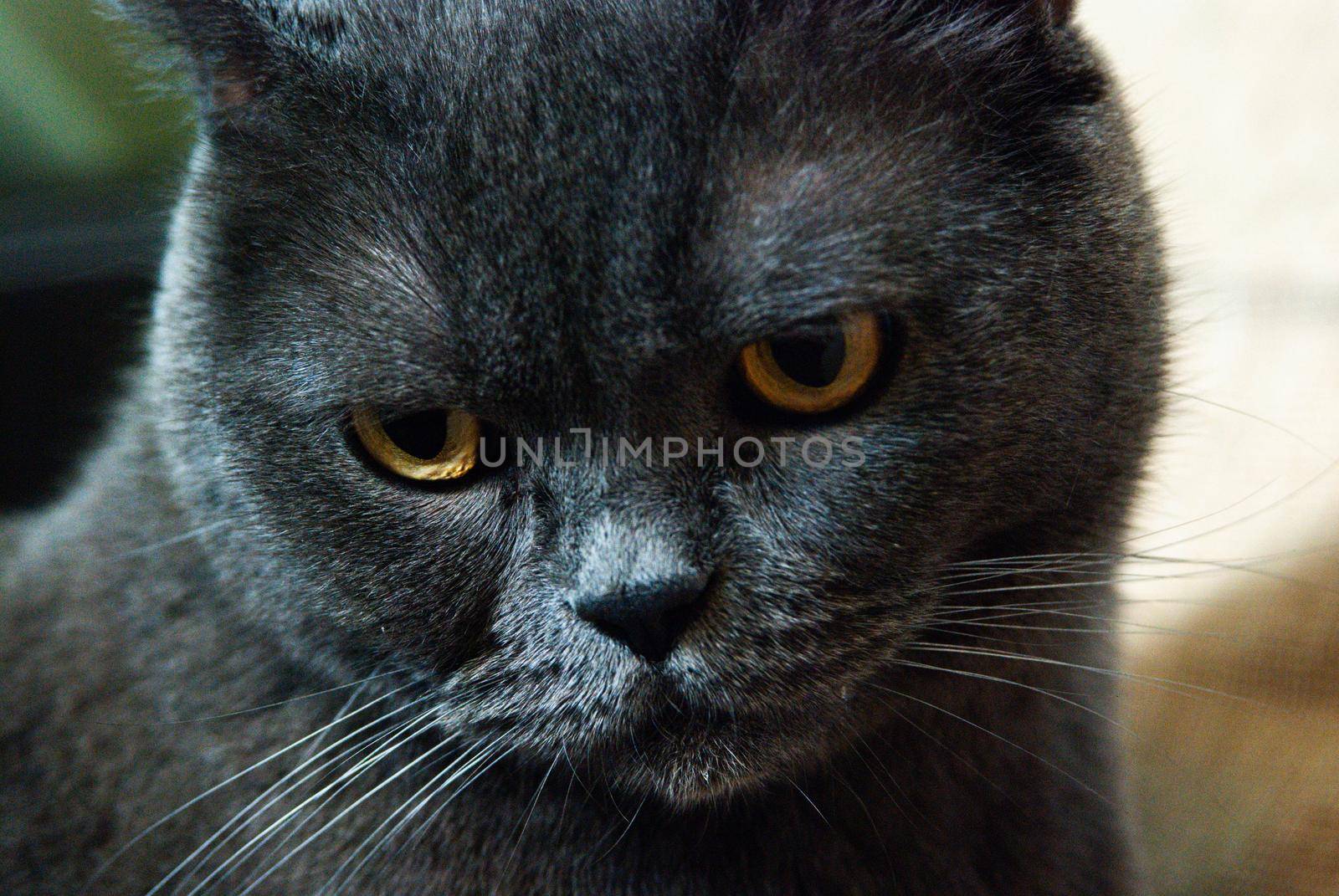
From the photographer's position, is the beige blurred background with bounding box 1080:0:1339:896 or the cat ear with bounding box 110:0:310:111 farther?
the beige blurred background with bounding box 1080:0:1339:896

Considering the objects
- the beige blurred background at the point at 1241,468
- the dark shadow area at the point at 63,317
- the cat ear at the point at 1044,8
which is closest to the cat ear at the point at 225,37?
the dark shadow area at the point at 63,317

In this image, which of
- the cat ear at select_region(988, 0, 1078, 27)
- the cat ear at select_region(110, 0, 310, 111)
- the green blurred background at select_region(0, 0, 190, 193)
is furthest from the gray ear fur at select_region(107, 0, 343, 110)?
the cat ear at select_region(988, 0, 1078, 27)

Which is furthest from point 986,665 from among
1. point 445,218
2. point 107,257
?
point 107,257

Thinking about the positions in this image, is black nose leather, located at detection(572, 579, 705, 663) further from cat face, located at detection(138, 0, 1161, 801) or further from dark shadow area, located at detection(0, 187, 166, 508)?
dark shadow area, located at detection(0, 187, 166, 508)

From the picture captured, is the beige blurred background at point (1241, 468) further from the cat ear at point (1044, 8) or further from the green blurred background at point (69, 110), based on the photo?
the green blurred background at point (69, 110)

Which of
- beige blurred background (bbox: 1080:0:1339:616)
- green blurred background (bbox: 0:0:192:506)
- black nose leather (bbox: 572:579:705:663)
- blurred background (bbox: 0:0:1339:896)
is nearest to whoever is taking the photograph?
black nose leather (bbox: 572:579:705:663)

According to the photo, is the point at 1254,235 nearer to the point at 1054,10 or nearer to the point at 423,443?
the point at 1054,10
